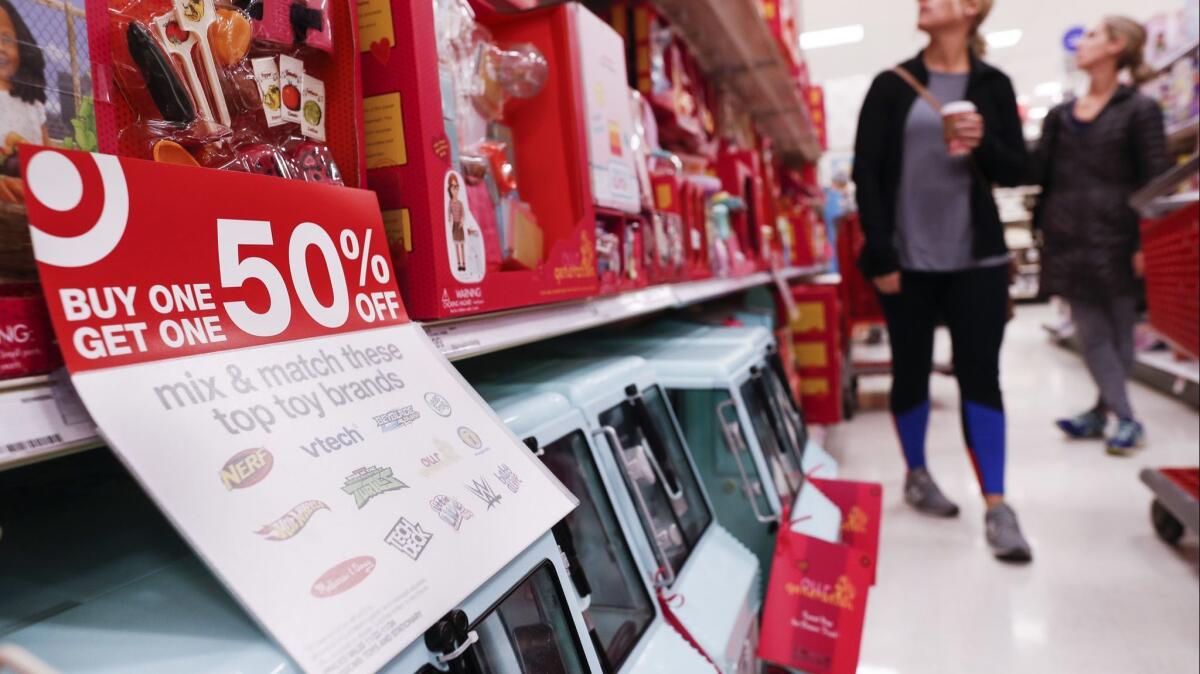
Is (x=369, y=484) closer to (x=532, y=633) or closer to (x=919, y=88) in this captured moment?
(x=532, y=633)

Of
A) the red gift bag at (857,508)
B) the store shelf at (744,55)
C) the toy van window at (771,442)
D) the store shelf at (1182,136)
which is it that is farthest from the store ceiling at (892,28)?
the red gift bag at (857,508)

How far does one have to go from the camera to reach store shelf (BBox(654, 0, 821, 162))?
98.0 inches

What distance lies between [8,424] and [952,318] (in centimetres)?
249

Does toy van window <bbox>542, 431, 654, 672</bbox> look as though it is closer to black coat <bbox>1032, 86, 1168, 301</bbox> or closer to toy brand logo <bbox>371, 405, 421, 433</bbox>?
toy brand logo <bbox>371, 405, 421, 433</bbox>

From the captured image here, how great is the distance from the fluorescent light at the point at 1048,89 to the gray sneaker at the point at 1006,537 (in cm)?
1510

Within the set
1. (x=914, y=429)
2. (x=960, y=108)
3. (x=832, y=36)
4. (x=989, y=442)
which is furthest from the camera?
(x=832, y=36)

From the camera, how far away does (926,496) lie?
2.71 meters

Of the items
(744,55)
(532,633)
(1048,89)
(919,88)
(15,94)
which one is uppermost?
(1048,89)

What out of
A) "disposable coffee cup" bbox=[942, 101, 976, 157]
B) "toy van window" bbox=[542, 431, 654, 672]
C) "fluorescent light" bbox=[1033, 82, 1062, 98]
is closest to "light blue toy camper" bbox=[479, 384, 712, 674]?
"toy van window" bbox=[542, 431, 654, 672]

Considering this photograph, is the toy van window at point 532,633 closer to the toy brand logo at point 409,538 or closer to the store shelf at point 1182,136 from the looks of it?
the toy brand logo at point 409,538

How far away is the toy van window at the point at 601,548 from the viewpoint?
104 cm

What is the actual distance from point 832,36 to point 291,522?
11.6 m

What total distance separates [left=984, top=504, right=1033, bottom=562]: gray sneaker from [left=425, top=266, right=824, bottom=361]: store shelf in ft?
4.34

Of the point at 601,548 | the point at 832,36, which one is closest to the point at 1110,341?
the point at 601,548
